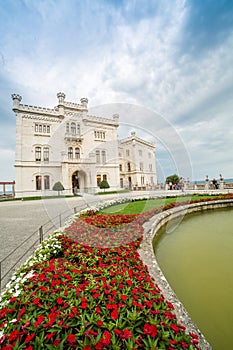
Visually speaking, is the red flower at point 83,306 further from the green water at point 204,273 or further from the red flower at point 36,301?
the green water at point 204,273

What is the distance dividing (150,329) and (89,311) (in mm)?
610

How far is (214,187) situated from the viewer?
17391 mm

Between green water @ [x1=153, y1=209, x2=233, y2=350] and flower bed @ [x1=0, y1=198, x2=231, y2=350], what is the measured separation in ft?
2.78

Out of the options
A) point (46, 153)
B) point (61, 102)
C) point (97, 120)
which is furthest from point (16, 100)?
point (97, 120)

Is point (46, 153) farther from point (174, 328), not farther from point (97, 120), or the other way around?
point (174, 328)

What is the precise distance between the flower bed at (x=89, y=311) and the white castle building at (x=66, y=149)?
57.1ft

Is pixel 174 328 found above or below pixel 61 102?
below

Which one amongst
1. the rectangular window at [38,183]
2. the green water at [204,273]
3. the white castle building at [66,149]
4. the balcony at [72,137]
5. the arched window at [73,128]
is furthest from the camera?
the arched window at [73,128]

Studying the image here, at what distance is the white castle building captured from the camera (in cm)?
1977

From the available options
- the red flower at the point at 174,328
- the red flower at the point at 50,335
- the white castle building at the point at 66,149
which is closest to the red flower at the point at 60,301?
the red flower at the point at 50,335

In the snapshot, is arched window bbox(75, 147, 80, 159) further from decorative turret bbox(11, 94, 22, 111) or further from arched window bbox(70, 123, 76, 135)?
decorative turret bbox(11, 94, 22, 111)

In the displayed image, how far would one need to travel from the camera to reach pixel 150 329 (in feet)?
4.37

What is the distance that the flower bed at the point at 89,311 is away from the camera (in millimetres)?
1261

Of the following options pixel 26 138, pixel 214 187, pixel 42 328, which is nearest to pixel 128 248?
pixel 42 328
